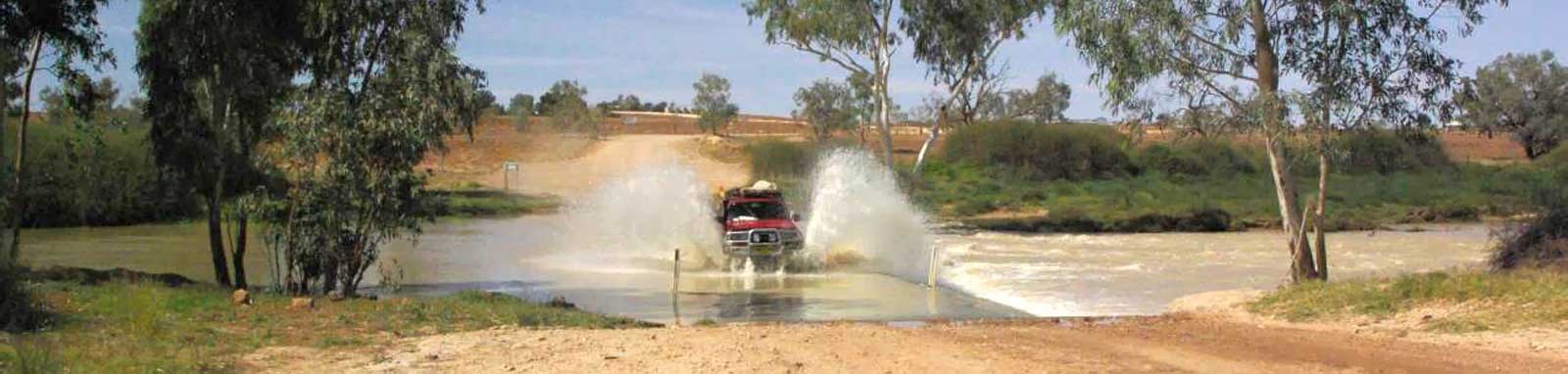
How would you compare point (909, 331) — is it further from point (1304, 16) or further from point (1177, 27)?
point (1304, 16)

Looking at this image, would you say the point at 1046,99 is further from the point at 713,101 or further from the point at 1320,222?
the point at 1320,222

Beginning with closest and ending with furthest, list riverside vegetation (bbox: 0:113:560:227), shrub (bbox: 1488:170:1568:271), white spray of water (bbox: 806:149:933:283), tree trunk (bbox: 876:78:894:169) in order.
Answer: shrub (bbox: 1488:170:1568:271), white spray of water (bbox: 806:149:933:283), riverside vegetation (bbox: 0:113:560:227), tree trunk (bbox: 876:78:894:169)

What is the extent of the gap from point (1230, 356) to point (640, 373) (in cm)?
576

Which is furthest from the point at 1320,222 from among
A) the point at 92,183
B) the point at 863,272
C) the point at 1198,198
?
the point at 1198,198

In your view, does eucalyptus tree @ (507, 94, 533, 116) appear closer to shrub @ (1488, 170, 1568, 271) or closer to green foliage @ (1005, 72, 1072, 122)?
green foliage @ (1005, 72, 1072, 122)

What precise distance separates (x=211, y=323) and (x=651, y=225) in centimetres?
2141

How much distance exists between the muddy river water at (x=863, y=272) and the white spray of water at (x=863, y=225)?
952mm

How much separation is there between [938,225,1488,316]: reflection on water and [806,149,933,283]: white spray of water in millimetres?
1147

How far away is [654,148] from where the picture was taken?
270 feet

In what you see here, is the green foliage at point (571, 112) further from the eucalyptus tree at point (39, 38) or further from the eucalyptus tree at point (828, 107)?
the eucalyptus tree at point (39, 38)

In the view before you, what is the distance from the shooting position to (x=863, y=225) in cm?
3612

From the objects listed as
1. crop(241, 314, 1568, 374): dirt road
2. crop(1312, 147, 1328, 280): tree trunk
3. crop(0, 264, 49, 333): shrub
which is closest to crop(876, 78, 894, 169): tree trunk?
crop(1312, 147, 1328, 280): tree trunk

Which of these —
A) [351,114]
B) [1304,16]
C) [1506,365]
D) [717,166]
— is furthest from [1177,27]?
[717,166]

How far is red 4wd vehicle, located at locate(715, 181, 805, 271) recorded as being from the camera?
3033 centimetres
